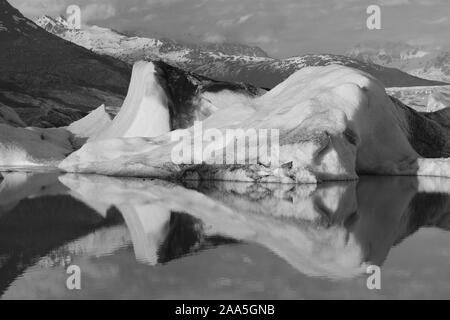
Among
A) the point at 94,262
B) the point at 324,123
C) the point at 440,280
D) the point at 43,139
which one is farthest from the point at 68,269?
the point at 43,139

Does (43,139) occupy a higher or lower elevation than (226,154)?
higher

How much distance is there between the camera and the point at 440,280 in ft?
37.1

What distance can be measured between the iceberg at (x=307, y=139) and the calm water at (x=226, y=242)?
8.40 ft

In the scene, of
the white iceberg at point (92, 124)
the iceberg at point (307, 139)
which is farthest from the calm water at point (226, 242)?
the white iceberg at point (92, 124)

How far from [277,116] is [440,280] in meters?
20.0

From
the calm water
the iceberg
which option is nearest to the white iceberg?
the iceberg

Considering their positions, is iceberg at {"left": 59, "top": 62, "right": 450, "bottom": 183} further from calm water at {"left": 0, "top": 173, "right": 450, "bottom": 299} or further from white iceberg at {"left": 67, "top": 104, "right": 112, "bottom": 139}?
white iceberg at {"left": 67, "top": 104, "right": 112, "bottom": 139}

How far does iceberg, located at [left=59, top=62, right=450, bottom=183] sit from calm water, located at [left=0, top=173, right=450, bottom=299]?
256cm

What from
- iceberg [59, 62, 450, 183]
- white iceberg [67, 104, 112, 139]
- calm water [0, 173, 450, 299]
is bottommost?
calm water [0, 173, 450, 299]

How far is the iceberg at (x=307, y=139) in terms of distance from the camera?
28328 mm

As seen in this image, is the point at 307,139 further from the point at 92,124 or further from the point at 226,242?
the point at 92,124

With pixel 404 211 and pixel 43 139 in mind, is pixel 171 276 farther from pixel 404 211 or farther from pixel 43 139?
pixel 43 139

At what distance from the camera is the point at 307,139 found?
27.7 meters

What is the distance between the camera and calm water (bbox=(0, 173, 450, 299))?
1091 cm
